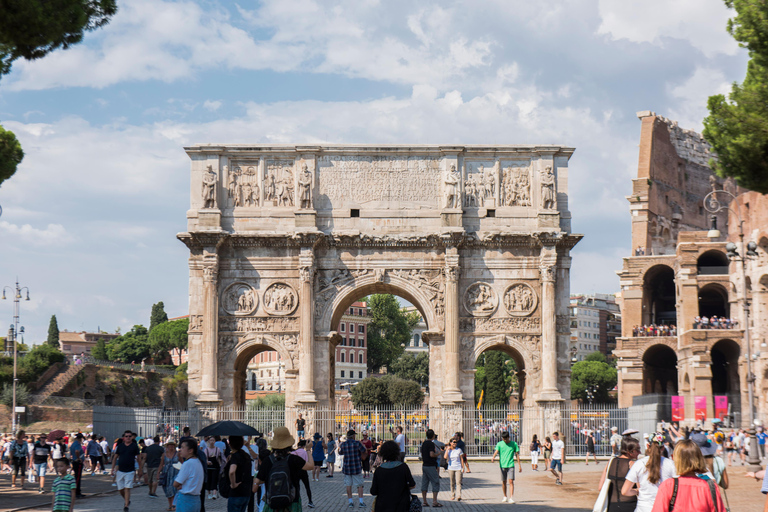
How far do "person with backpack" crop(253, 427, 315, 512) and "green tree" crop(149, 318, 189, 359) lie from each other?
3529 inches

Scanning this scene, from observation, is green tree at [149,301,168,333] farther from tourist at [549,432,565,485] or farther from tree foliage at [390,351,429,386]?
tourist at [549,432,565,485]

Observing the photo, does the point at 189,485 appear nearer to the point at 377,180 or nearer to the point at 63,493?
the point at 63,493

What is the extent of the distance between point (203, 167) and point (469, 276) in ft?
33.9

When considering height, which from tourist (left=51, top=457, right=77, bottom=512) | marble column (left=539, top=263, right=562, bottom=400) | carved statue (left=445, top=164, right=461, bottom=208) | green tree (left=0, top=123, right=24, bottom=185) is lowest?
tourist (left=51, top=457, right=77, bottom=512)

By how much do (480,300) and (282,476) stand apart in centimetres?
2272

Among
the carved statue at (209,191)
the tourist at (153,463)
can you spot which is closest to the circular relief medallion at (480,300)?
the carved statue at (209,191)

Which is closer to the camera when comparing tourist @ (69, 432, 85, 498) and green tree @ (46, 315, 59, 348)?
tourist @ (69, 432, 85, 498)

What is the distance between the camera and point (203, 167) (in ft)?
104

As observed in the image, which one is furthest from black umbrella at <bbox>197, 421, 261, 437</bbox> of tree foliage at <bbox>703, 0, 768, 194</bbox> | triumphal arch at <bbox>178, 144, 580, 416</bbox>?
triumphal arch at <bbox>178, 144, 580, 416</bbox>

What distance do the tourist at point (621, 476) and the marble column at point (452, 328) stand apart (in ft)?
70.0

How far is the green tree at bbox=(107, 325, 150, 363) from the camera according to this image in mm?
101312

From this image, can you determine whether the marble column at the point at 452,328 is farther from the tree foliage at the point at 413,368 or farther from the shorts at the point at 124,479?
the tree foliage at the point at 413,368

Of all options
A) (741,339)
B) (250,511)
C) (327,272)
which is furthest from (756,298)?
(250,511)

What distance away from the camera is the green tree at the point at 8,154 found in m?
14.8
